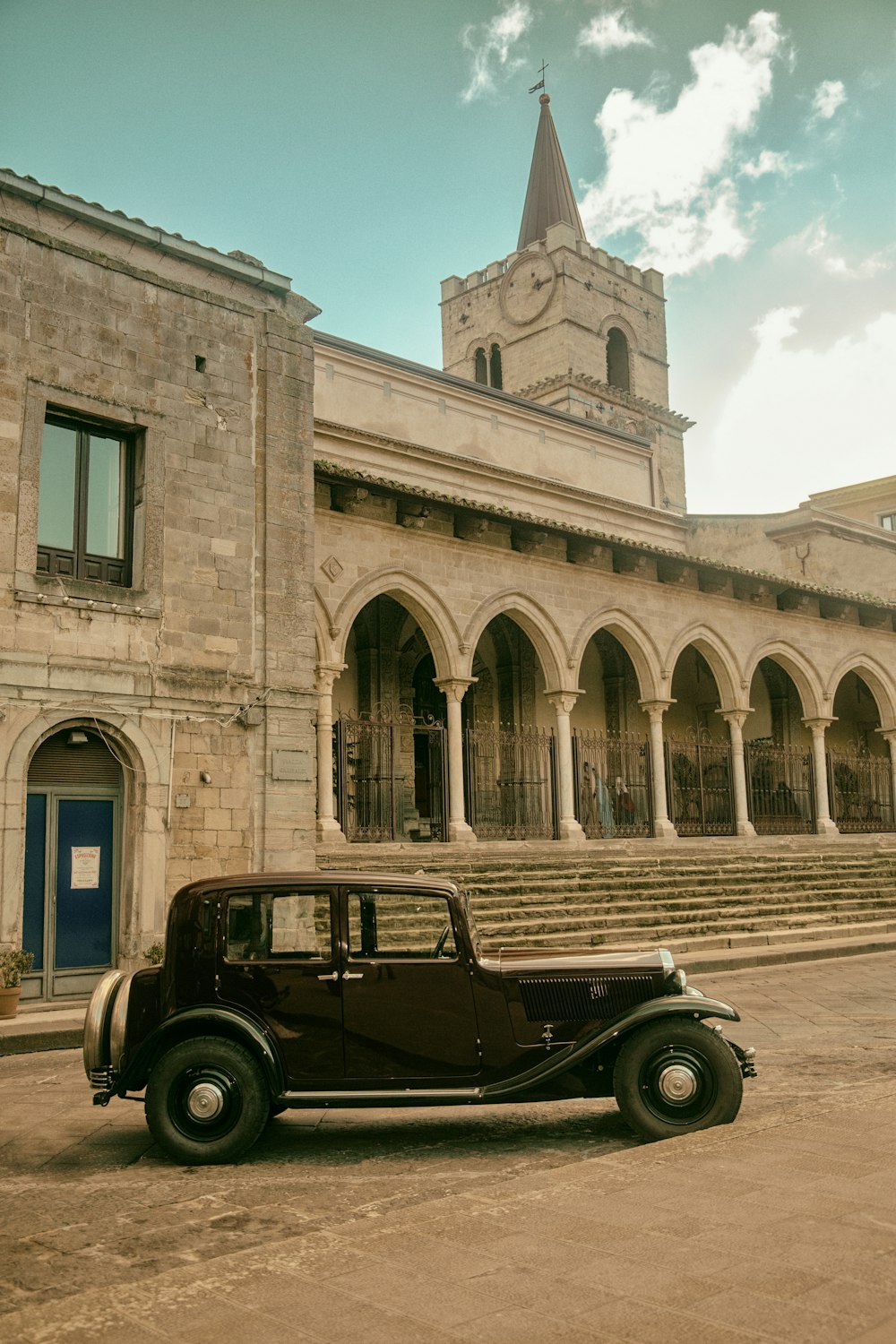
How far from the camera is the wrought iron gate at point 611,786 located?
68.8ft

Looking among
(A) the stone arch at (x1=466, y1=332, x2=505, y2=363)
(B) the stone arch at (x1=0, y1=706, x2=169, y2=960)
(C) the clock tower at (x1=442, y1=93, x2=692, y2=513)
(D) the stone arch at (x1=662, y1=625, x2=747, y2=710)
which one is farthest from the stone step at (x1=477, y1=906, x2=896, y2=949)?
(A) the stone arch at (x1=466, y1=332, x2=505, y2=363)

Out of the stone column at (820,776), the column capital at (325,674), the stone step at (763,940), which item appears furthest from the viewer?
the stone column at (820,776)

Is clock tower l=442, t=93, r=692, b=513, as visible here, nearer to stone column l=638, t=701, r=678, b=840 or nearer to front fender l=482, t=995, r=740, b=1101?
stone column l=638, t=701, r=678, b=840

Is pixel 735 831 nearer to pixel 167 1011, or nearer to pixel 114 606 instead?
pixel 114 606

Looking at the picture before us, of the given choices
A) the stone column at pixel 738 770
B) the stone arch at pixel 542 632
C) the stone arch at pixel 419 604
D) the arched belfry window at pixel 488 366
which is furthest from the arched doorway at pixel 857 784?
the arched belfry window at pixel 488 366

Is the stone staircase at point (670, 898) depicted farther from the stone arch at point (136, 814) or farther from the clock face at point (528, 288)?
the clock face at point (528, 288)

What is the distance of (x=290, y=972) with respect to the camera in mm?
5984

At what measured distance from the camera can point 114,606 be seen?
39.0 ft

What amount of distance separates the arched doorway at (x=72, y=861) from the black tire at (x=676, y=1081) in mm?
7100

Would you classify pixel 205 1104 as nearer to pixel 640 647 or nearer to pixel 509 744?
pixel 509 744

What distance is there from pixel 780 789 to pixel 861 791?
234 cm

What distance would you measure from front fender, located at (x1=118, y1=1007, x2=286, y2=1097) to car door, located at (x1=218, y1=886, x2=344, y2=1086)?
8cm

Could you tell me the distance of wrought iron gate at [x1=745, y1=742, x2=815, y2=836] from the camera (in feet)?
79.6

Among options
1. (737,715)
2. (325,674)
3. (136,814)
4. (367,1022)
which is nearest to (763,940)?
(325,674)
